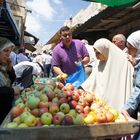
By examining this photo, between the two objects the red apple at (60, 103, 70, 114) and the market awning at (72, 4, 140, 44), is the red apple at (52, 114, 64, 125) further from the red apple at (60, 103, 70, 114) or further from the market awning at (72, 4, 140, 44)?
the market awning at (72, 4, 140, 44)

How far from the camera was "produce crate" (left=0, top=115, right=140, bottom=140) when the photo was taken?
142 inches

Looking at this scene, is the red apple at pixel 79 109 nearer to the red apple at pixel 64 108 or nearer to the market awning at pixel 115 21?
the red apple at pixel 64 108

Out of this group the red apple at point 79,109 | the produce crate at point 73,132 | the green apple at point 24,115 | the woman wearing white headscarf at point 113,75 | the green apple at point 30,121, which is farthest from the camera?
the woman wearing white headscarf at point 113,75

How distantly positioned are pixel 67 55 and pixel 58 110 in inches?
127

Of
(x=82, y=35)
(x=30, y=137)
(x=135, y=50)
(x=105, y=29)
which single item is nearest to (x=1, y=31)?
(x=105, y=29)

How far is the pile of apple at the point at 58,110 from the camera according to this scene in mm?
4004

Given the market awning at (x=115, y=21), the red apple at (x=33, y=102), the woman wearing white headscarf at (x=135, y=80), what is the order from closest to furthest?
1. the woman wearing white headscarf at (x=135, y=80)
2. the red apple at (x=33, y=102)
3. the market awning at (x=115, y=21)

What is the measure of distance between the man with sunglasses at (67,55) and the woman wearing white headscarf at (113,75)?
1.76 meters

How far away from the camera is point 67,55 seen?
7457mm

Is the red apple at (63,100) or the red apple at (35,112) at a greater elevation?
the red apple at (63,100)

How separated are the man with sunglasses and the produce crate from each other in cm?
345

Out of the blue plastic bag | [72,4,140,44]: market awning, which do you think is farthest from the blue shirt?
[72,4,140,44]: market awning

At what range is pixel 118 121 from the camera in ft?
13.8

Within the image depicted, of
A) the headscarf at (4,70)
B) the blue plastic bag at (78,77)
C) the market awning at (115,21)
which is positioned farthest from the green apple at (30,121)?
the market awning at (115,21)
